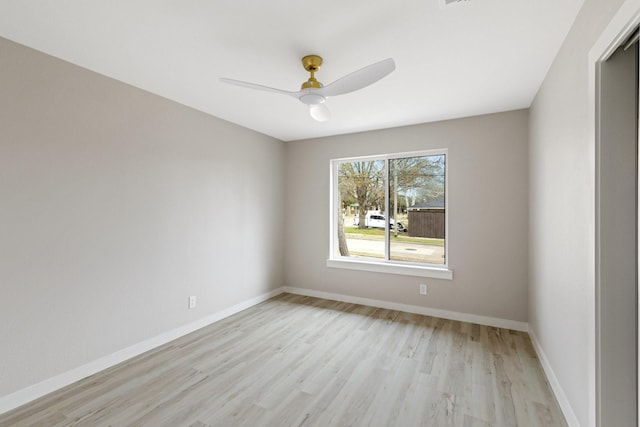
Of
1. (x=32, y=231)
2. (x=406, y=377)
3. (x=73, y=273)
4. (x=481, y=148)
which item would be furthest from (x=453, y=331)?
(x=32, y=231)

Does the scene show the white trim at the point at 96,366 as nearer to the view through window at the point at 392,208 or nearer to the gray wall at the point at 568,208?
the view through window at the point at 392,208

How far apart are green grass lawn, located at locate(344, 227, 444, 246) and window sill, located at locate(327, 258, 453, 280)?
1.08 ft

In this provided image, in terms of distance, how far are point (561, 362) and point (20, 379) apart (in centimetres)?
363

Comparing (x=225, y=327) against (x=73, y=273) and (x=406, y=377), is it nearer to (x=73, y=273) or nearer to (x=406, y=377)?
(x=73, y=273)

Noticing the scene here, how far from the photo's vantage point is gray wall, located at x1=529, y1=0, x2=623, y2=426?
1.50m

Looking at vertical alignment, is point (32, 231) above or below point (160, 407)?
above

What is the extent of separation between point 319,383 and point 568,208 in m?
2.08

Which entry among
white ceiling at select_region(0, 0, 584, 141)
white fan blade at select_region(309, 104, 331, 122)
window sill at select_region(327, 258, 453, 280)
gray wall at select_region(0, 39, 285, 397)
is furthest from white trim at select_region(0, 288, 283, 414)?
white fan blade at select_region(309, 104, 331, 122)

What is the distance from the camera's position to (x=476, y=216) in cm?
337

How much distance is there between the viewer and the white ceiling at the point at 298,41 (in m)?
1.62

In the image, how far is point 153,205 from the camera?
9.10 feet

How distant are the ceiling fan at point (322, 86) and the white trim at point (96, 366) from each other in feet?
7.96

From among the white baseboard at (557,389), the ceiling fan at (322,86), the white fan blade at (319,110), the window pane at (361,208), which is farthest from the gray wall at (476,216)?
the ceiling fan at (322,86)

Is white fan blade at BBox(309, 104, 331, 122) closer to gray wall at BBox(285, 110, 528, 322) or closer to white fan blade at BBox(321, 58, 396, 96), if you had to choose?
white fan blade at BBox(321, 58, 396, 96)
